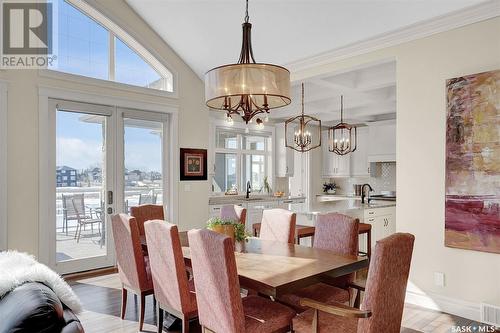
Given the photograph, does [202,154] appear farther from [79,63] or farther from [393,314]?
[393,314]

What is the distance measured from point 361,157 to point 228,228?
6242 mm

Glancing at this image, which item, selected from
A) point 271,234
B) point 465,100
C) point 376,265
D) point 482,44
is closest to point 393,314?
point 376,265

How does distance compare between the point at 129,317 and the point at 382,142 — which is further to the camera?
the point at 382,142

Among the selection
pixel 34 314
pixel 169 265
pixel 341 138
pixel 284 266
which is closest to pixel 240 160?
pixel 341 138

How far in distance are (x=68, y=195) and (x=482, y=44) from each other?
486 centimetres

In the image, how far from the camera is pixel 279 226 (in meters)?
3.40

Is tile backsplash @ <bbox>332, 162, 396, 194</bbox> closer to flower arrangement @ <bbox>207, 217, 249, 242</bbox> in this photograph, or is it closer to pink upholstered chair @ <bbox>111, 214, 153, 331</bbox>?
flower arrangement @ <bbox>207, 217, 249, 242</bbox>

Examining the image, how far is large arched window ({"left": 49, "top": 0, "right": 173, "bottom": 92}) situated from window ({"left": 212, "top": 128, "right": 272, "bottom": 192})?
5.95 feet

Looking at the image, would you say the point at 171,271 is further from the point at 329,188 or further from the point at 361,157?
the point at 329,188

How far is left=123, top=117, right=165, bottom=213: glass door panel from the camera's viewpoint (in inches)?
196

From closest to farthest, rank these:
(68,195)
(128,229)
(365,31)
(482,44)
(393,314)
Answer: (393,314), (128,229), (482,44), (365,31), (68,195)

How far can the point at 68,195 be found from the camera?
445 cm

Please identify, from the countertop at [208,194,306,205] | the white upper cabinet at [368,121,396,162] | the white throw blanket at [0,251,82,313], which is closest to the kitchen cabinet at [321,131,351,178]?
the white upper cabinet at [368,121,396,162]

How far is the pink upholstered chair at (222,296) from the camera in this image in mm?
1944
